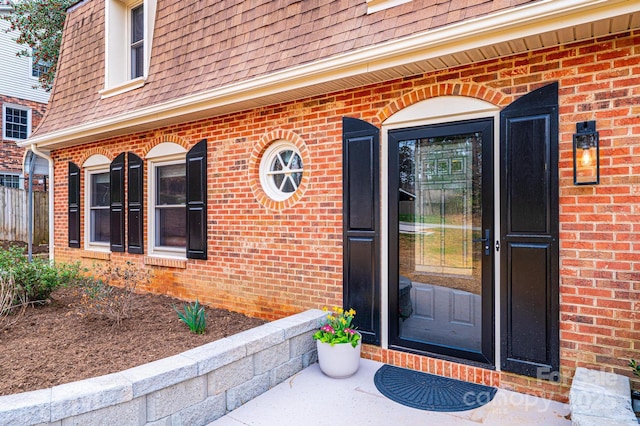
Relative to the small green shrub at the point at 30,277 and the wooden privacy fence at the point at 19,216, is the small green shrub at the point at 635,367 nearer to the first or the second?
the small green shrub at the point at 30,277

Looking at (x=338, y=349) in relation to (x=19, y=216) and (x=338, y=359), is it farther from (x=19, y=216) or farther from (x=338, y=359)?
(x=19, y=216)

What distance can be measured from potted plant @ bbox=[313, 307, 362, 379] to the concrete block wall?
0.22 metres

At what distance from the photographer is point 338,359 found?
341cm

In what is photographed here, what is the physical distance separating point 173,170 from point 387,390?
4.29m

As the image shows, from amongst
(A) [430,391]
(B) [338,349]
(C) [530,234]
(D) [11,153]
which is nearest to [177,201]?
(B) [338,349]

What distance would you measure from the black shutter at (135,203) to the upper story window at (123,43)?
1191 mm

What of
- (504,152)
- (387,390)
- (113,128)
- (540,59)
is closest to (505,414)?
(387,390)

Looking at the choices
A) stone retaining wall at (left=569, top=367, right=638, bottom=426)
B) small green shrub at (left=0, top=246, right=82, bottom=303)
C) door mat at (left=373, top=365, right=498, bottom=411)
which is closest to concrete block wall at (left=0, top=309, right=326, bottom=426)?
door mat at (left=373, top=365, right=498, bottom=411)

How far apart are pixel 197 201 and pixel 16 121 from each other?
1364 centimetres

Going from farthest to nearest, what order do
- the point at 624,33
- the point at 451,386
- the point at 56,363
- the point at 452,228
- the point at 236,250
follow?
the point at 236,250 < the point at 452,228 < the point at 451,386 < the point at 56,363 < the point at 624,33

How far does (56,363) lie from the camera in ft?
10.1

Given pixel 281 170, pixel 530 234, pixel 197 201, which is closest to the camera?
pixel 530 234

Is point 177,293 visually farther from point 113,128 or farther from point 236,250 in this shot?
point 113,128

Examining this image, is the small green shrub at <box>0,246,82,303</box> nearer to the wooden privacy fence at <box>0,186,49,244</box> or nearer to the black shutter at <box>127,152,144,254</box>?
the black shutter at <box>127,152,144,254</box>
